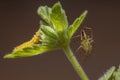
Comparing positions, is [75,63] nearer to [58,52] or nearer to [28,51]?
[28,51]

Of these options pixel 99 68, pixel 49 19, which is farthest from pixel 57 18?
pixel 99 68

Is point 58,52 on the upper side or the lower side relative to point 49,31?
upper

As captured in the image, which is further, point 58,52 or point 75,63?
point 58,52

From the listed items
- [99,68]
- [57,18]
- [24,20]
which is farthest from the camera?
[24,20]

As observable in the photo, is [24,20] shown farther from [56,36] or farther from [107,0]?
[56,36]

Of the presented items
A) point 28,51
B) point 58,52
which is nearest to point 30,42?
point 28,51

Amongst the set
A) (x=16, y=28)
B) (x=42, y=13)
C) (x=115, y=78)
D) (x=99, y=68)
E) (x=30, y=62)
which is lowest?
(x=115, y=78)
